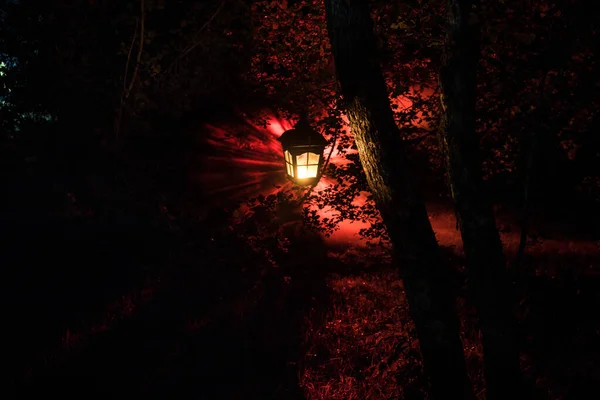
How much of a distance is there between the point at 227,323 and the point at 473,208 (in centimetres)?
416

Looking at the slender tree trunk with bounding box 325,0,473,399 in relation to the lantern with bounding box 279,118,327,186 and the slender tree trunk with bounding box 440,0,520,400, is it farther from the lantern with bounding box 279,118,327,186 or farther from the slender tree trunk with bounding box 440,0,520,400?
the lantern with bounding box 279,118,327,186

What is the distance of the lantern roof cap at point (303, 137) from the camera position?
4.93m

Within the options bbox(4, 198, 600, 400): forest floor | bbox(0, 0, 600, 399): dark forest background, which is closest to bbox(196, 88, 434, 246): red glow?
bbox(0, 0, 600, 399): dark forest background

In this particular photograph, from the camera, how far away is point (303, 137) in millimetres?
4945

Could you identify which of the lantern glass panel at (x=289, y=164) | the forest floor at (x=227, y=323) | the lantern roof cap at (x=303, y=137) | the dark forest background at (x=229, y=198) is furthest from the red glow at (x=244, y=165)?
the lantern roof cap at (x=303, y=137)

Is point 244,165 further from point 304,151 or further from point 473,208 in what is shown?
point 473,208

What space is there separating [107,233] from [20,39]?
162 inches

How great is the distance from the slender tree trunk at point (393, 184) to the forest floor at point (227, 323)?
1550 mm

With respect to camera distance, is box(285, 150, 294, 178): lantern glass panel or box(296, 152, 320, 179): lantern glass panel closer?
box(296, 152, 320, 179): lantern glass panel

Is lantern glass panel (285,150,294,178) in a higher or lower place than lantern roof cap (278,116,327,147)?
lower

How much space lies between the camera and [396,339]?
534 cm

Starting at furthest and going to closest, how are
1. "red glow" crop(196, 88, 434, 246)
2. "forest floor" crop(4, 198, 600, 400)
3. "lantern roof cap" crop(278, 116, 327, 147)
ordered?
1. "red glow" crop(196, 88, 434, 246)
2. "lantern roof cap" crop(278, 116, 327, 147)
3. "forest floor" crop(4, 198, 600, 400)

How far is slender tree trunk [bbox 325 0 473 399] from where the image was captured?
290 centimetres

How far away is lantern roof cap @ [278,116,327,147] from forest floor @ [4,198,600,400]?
102 inches
